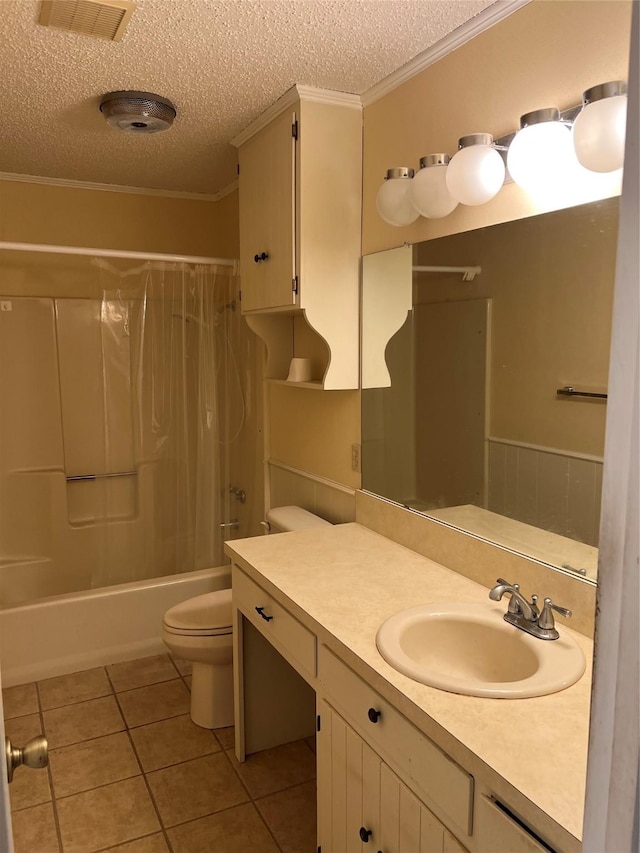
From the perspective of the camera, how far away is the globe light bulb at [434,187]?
1.80 meters

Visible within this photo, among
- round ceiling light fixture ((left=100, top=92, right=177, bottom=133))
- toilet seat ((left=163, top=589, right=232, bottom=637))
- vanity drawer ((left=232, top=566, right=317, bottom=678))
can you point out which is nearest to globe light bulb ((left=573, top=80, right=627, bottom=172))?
vanity drawer ((left=232, top=566, right=317, bottom=678))

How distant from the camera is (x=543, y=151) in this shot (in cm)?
147

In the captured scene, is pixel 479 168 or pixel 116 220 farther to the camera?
pixel 116 220

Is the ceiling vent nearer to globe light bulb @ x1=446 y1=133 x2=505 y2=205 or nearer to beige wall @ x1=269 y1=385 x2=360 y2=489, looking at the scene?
globe light bulb @ x1=446 y1=133 x2=505 y2=205

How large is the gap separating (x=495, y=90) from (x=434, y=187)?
28 cm

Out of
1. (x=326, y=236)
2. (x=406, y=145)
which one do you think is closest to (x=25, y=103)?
(x=326, y=236)

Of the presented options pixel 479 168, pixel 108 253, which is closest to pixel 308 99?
pixel 479 168

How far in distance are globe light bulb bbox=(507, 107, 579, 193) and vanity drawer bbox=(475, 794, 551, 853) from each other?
1.29 meters

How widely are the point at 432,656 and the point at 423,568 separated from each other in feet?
1.28

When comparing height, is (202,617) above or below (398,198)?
below

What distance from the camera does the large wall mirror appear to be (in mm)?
1520

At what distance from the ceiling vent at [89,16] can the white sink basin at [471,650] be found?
1648 millimetres

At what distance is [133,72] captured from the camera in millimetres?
2031

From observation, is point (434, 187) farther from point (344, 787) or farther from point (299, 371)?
point (344, 787)
